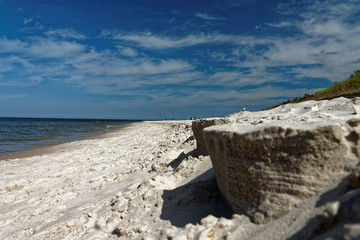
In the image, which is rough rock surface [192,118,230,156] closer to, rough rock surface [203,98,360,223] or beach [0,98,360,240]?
beach [0,98,360,240]

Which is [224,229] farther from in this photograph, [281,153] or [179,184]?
[179,184]

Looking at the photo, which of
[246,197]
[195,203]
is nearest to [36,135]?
[195,203]

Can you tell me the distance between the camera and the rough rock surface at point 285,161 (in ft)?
6.38

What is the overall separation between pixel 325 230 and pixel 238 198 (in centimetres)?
94

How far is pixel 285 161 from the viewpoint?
208 centimetres

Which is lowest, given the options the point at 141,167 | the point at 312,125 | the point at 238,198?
the point at 141,167

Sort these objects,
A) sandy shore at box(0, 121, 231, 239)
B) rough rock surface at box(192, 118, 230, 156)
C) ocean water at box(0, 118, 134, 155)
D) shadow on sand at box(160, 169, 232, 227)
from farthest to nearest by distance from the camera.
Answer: ocean water at box(0, 118, 134, 155) → rough rock surface at box(192, 118, 230, 156) → sandy shore at box(0, 121, 231, 239) → shadow on sand at box(160, 169, 232, 227)

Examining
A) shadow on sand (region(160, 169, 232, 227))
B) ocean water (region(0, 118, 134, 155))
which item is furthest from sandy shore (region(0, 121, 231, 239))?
ocean water (region(0, 118, 134, 155))

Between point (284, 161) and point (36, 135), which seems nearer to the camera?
point (284, 161)

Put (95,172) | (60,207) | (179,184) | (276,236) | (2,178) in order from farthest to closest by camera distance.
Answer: (2,178), (95,172), (60,207), (179,184), (276,236)

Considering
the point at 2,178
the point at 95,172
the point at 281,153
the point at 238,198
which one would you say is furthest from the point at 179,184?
the point at 2,178

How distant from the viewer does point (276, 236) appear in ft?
6.02

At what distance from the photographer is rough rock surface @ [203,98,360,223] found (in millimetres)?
1945

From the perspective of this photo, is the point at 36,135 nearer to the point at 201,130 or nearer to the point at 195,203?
the point at 201,130
